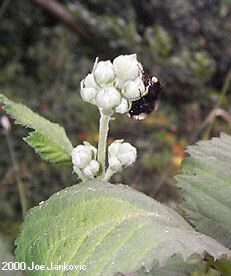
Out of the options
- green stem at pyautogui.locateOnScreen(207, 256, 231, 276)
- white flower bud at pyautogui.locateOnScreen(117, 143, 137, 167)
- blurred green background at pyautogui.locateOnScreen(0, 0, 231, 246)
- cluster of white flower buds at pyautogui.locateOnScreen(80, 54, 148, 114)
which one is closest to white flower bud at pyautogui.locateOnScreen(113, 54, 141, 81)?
cluster of white flower buds at pyautogui.locateOnScreen(80, 54, 148, 114)

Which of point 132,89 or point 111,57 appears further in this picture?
point 111,57

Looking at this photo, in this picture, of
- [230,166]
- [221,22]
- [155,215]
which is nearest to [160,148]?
[221,22]

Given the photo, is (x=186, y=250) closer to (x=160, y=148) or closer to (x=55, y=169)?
(x=55, y=169)

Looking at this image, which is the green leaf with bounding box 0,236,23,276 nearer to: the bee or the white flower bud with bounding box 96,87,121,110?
the white flower bud with bounding box 96,87,121,110

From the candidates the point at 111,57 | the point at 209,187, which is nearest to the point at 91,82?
the point at 209,187

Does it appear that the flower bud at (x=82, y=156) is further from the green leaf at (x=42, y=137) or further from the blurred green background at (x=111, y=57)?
the blurred green background at (x=111, y=57)

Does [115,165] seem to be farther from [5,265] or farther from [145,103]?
[5,265]
